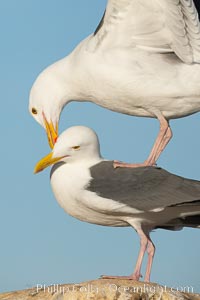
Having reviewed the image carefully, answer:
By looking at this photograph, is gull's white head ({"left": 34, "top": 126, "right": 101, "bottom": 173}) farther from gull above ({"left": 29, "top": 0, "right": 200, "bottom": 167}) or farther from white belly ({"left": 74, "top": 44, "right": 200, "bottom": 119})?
white belly ({"left": 74, "top": 44, "right": 200, "bottom": 119})

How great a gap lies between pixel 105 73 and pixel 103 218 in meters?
2.52

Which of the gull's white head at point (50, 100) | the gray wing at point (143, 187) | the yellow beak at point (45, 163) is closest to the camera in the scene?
the gray wing at point (143, 187)

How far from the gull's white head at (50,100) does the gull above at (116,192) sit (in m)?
2.20

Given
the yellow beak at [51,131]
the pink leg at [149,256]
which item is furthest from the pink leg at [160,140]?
Result: the pink leg at [149,256]

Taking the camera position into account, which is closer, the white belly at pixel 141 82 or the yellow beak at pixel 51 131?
the white belly at pixel 141 82

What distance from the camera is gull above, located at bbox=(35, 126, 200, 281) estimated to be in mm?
11672

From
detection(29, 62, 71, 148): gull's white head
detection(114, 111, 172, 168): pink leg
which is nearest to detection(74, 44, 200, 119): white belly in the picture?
detection(114, 111, 172, 168): pink leg

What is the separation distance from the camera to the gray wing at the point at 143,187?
38.2 ft

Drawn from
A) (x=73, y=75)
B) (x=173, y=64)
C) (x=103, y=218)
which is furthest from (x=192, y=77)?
(x=103, y=218)

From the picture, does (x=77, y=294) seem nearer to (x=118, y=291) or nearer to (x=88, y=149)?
(x=118, y=291)

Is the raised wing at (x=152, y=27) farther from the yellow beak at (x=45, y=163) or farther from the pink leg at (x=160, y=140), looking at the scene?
the yellow beak at (x=45, y=163)

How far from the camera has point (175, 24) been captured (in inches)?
540

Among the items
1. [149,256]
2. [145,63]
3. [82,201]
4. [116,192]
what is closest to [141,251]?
[149,256]

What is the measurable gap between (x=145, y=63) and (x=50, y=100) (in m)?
1.48
